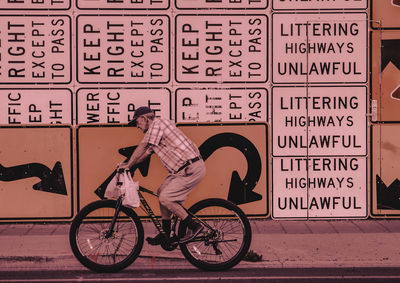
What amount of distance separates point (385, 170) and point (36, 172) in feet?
16.5

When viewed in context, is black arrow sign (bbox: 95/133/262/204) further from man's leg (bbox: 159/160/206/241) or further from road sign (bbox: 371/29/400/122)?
man's leg (bbox: 159/160/206/241)

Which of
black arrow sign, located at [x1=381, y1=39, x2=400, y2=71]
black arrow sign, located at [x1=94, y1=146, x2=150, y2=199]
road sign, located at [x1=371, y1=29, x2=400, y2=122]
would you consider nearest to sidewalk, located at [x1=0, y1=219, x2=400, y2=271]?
black arrow sign, located at [x1=94, y1=146, x2=150, y2=199]

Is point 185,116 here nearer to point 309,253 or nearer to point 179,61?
point 179,61

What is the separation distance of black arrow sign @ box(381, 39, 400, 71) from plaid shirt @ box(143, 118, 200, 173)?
3916 mm

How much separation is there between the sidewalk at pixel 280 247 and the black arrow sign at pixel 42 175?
1.75 feet

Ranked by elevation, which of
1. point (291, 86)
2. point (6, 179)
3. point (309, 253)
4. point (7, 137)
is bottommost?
point (309, 253)

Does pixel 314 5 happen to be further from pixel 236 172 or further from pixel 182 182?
pixel 182 182

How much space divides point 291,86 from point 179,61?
5.42 feet

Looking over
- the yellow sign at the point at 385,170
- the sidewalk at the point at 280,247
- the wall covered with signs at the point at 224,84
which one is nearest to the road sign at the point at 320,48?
the wall covered with signs at the point at 224,84

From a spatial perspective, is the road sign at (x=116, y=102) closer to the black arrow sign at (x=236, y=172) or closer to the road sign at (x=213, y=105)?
the road sign at (x=213, y=105)

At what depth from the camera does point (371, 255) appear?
7324 mm

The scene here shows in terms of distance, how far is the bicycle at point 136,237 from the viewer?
6844mm

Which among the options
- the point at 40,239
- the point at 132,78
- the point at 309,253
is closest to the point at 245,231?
the point at 309,253

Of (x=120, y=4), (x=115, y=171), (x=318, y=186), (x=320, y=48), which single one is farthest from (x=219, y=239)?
(x=120, y=4)
